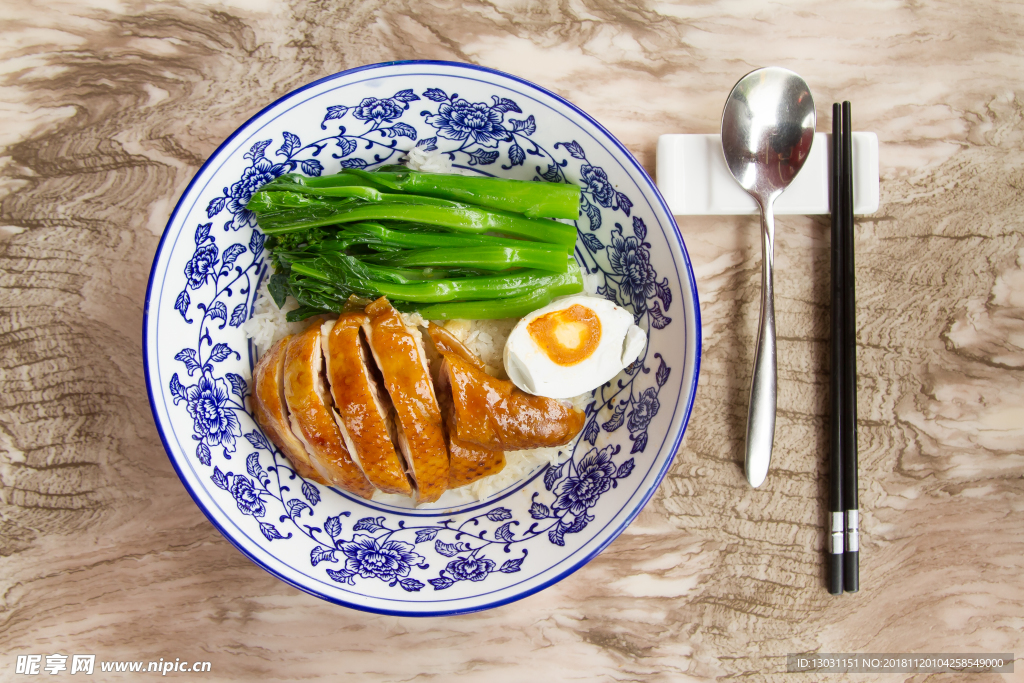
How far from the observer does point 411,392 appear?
1892 mm

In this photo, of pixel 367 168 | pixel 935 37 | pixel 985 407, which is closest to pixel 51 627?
pixel 367 168

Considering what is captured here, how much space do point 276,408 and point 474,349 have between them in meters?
0.74

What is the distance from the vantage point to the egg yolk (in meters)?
2.03

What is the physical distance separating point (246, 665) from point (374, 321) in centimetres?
153

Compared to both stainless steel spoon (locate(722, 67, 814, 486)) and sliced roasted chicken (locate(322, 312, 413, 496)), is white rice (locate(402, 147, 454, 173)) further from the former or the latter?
stainless steel spoon (locate(722, 67, 814, 486))

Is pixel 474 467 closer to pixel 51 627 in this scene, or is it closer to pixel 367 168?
pixel 367 168

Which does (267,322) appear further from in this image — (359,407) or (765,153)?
(765,153)

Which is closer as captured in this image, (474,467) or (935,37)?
→ (474,467)

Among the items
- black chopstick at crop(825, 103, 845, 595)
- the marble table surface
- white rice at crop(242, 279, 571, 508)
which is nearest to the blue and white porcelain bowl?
white rice at crop(242, 279, 571, 508)

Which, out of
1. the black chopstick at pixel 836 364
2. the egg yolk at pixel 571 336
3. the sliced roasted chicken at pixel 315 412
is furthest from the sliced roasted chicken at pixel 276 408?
the black chopstick at pixel 836 364

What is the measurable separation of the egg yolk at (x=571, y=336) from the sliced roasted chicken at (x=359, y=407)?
1.95 ft

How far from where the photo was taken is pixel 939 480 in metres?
2.38

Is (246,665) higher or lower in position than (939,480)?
lower

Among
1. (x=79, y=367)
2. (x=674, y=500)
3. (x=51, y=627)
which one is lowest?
(x=51, y=627)
